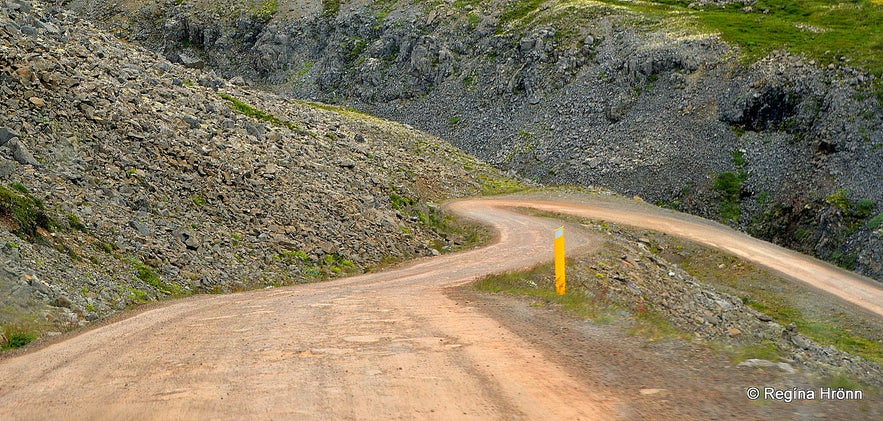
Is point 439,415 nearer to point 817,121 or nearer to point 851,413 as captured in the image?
point 851,413

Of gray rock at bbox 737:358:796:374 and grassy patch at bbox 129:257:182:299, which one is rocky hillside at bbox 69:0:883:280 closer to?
gray rock at bbox 737:358:796:374

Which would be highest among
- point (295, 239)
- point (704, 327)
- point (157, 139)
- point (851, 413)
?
point (157, 139)

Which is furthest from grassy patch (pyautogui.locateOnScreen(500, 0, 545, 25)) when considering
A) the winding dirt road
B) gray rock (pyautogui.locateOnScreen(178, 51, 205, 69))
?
the winding dirt road

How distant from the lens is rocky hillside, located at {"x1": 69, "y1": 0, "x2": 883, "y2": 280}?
1889 inches

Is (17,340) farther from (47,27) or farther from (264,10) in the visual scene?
(264,10)

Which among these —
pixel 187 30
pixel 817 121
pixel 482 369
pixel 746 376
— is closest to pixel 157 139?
pixel 482 369

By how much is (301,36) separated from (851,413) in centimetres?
9391

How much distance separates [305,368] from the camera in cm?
791

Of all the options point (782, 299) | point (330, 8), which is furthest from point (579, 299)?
point (330, 8)

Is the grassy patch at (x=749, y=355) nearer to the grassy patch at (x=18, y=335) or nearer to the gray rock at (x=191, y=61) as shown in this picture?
the grassy patch at (x=18, y=335)

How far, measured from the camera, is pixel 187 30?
99688mm

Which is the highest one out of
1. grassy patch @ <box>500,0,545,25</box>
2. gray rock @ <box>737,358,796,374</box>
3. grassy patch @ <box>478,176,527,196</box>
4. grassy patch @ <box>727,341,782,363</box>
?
grassy patch @ <box>500,0,545,25</box>

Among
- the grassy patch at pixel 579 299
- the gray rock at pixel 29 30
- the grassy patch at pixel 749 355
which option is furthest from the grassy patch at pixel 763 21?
the gray rock at pixel 29 30

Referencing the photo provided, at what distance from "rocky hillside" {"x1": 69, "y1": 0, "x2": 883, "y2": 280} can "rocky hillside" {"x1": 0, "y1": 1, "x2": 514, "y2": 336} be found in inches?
1014
